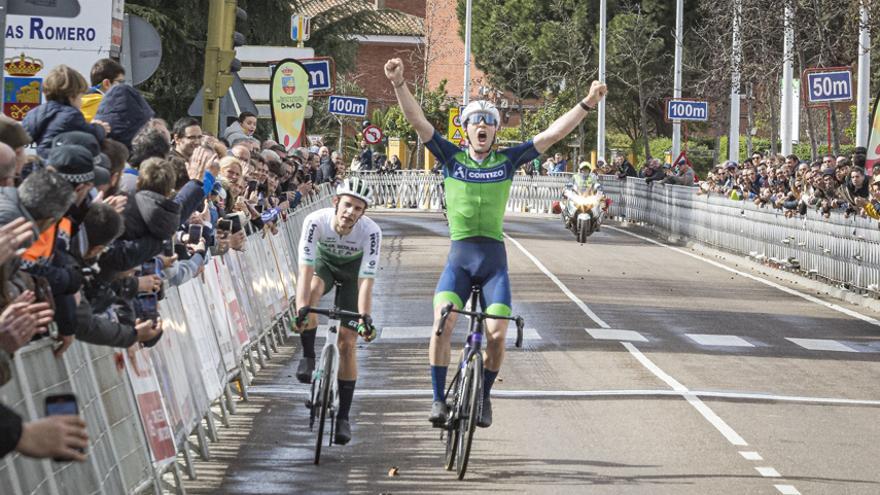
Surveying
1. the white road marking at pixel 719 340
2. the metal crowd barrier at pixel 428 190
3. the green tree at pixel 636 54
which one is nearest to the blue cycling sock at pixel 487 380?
the white road marking at pixel 719 340

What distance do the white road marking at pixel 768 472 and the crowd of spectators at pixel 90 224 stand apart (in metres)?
3.88

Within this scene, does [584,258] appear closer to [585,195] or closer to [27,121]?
[585,195]

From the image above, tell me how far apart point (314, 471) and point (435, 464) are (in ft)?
2.70

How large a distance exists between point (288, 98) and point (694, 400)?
43.7 feet

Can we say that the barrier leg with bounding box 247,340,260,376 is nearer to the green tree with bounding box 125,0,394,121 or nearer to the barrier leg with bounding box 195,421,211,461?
the barrier leg with bounding box 195,421,211,461

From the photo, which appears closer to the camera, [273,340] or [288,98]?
[273,340]

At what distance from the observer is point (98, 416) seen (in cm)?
830

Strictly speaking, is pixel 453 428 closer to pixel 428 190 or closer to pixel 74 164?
pixel 74 164

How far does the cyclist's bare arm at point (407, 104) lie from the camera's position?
480 inches

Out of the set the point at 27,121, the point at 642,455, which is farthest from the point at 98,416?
the point at 642,455

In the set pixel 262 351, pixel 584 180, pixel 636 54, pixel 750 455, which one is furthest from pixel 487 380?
pixel 636 54

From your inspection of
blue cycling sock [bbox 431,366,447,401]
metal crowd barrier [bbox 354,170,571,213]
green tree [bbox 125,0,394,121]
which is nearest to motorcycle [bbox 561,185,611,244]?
green tree [bbox 125,0,394,121]

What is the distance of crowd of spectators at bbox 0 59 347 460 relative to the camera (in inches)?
240

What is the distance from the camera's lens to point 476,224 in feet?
39.3
